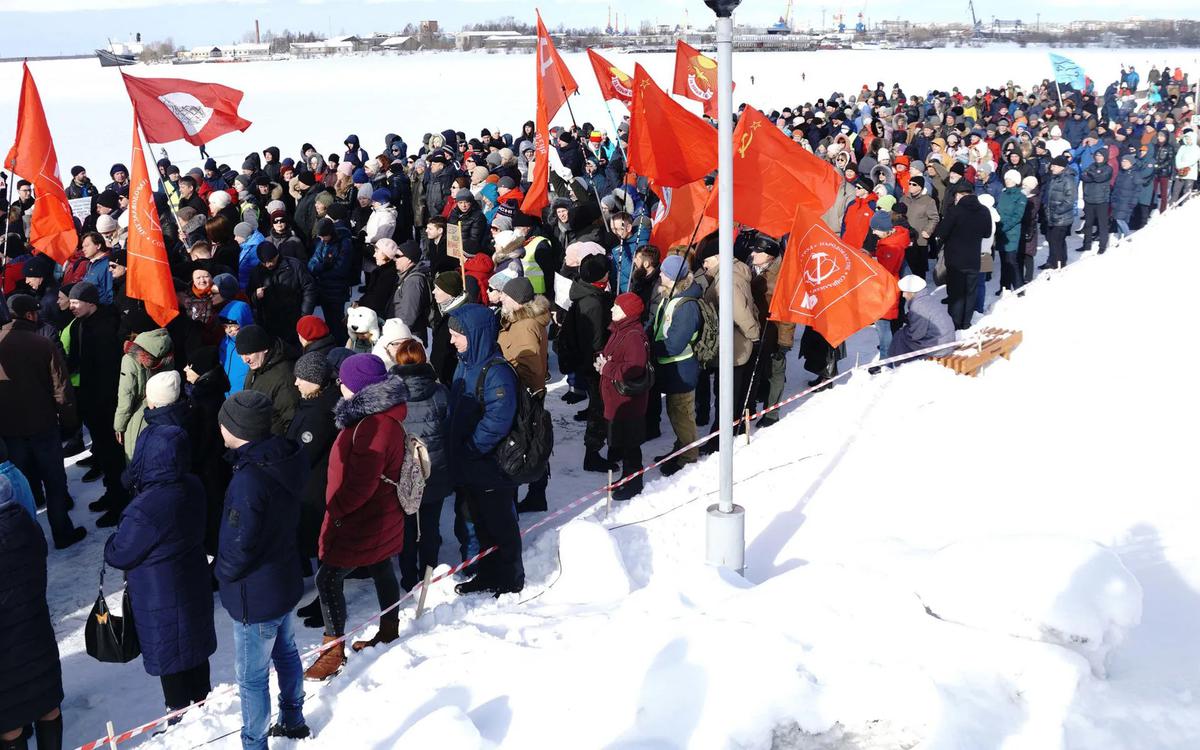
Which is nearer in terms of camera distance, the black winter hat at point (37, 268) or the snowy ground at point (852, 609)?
the snowy ground at point (852, 609)

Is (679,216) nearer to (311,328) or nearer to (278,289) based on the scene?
(278,289)

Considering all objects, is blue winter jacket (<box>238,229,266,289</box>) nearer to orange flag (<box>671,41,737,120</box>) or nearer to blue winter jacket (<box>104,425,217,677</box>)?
orange flag (<box>671,41,737,120</box>)

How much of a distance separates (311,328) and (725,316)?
8.68 feet

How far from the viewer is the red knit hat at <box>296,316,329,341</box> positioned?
20.9 ft

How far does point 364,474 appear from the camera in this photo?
5.02m

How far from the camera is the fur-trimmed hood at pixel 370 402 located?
494cm

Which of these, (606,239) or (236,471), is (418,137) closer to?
(606,239)

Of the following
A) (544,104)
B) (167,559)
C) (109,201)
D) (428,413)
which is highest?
(544,104)

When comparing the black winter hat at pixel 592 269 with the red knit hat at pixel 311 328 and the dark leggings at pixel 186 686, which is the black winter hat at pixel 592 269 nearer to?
the red knit hat at pixel 311 328

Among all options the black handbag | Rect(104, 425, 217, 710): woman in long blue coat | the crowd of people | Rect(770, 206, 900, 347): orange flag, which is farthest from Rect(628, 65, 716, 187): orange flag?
the black handbag

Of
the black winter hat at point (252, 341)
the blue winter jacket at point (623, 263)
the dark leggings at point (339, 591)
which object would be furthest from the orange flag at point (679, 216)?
the dark leggings at point (339, 591)

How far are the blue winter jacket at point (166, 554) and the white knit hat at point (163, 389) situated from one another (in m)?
0.81

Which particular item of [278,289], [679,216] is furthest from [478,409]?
[679,216]

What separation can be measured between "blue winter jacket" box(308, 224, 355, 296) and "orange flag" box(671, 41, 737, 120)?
3.94 meters
